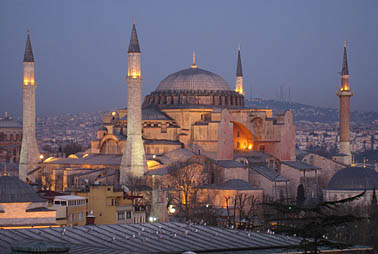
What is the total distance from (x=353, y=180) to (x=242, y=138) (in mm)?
11240

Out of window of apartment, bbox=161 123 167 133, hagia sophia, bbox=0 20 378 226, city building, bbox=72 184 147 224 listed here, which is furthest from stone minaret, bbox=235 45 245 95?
city building, bbox=72 184 147 224

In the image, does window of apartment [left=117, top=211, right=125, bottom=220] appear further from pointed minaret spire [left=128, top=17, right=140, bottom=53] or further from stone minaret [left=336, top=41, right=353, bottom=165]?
stone minaret [left=336, top=41, right=353, bottom=165]

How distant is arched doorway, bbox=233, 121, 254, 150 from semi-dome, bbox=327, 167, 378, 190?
341 inches

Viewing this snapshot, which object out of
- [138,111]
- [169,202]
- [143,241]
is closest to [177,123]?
[138,111]

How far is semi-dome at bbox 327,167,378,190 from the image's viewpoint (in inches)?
3273

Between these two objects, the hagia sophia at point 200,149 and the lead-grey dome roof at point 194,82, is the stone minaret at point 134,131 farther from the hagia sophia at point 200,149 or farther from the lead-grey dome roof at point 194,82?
the lead-grey dome roof at point 194,82

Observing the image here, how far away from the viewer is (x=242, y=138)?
92188mm

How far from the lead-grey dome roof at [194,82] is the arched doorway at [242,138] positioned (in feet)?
12.5

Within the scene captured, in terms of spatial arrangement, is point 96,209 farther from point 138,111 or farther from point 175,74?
point 175,74

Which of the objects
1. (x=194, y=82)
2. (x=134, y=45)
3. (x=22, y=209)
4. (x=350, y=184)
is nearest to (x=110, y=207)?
(x=22, y=209)

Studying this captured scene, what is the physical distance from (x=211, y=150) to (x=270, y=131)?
21.0 ft

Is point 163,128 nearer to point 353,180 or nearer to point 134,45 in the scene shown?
point 134,45

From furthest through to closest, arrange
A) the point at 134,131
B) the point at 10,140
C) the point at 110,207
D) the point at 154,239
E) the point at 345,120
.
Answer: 1. the point at 10,140
2. the point at 345,120
3. the point at 134,131
4. the point at 110,207
5. the point at 154,239

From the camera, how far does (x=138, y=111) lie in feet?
266
